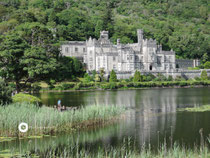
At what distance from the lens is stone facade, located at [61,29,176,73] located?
3388 inches

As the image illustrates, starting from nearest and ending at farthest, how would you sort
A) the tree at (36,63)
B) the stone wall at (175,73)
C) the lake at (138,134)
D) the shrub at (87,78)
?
1. the lake at (138,134)
2. the tree at (36,63)
3. the shrub at (87,78)
4. the stone wall at (175,73)

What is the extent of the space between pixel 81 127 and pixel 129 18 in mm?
128671

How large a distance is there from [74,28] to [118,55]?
77.5 ft

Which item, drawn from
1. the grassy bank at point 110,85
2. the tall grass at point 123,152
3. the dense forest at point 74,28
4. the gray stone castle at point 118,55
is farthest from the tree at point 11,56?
the gray stone castle at point 118,55

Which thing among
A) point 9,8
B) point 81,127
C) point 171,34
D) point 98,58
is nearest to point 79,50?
point 98,58

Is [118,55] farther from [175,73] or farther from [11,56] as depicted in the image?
[11,56]

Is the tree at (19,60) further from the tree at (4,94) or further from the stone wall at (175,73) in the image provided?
the stone wall at (175,73)

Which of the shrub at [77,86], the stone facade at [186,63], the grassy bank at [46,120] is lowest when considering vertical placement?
the grassy bank at [46,120]

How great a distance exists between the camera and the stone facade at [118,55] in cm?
8606

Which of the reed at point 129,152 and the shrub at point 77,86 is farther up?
the shrub at point 77,86

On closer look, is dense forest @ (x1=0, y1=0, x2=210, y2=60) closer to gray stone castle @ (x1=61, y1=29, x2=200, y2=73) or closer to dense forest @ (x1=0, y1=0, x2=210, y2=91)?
dense forest @ (x1=0, y1=0, x2=210, y2=91)

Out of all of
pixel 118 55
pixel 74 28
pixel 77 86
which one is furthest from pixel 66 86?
pixel 74 28

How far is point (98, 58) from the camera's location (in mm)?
86125

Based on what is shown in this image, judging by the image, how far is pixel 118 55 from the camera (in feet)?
285
